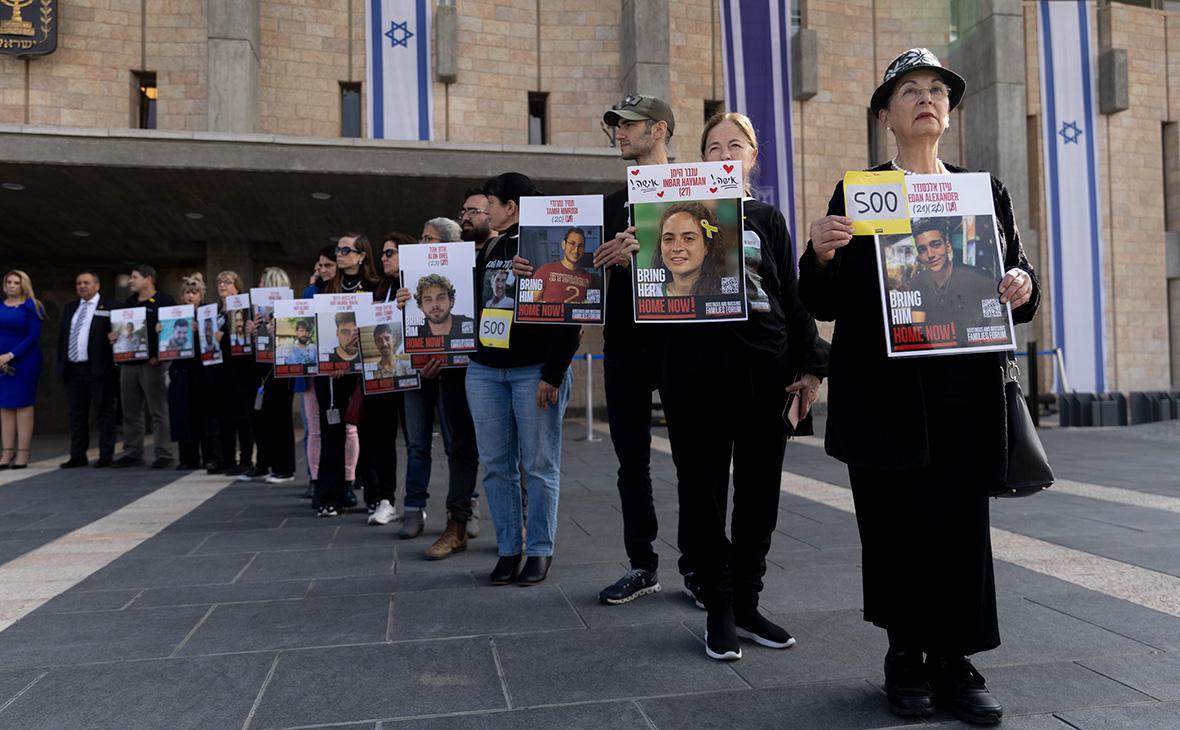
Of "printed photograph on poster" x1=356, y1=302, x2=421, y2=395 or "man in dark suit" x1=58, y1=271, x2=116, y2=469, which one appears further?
"man in dark suit" x1=58, y1=271, x2=116, y2=469

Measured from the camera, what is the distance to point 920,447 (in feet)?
7.23

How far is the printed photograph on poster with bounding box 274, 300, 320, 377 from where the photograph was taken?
5.84 m

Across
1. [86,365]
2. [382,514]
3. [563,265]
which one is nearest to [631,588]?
[563,265]

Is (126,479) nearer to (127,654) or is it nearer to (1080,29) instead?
(127,654)

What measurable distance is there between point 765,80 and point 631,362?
1314 centimetres

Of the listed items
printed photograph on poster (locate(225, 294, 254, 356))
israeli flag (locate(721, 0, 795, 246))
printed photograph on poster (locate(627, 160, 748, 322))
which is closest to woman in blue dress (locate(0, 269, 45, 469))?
printed photograph on poster (locate(225, 294, 254, 356))

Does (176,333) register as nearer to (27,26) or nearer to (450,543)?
(450,543)

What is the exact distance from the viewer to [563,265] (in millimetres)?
3324

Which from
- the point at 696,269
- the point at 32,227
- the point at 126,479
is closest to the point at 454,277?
the point at 696,269

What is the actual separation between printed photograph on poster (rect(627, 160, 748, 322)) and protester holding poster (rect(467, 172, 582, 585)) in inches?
37.2

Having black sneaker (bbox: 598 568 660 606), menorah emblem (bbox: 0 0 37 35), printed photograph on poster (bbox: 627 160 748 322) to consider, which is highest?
menorah emblem (bbox: 0 0 37 35)

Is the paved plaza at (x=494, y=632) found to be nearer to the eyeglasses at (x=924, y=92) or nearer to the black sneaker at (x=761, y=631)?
the black sneaker at (x=761, y=631)

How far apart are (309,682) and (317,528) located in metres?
2.91

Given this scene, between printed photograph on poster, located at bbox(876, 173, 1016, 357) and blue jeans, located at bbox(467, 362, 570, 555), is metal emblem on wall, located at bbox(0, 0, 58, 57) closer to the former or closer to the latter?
blue jeans, located at bbox(467, 362, 570, 555)
